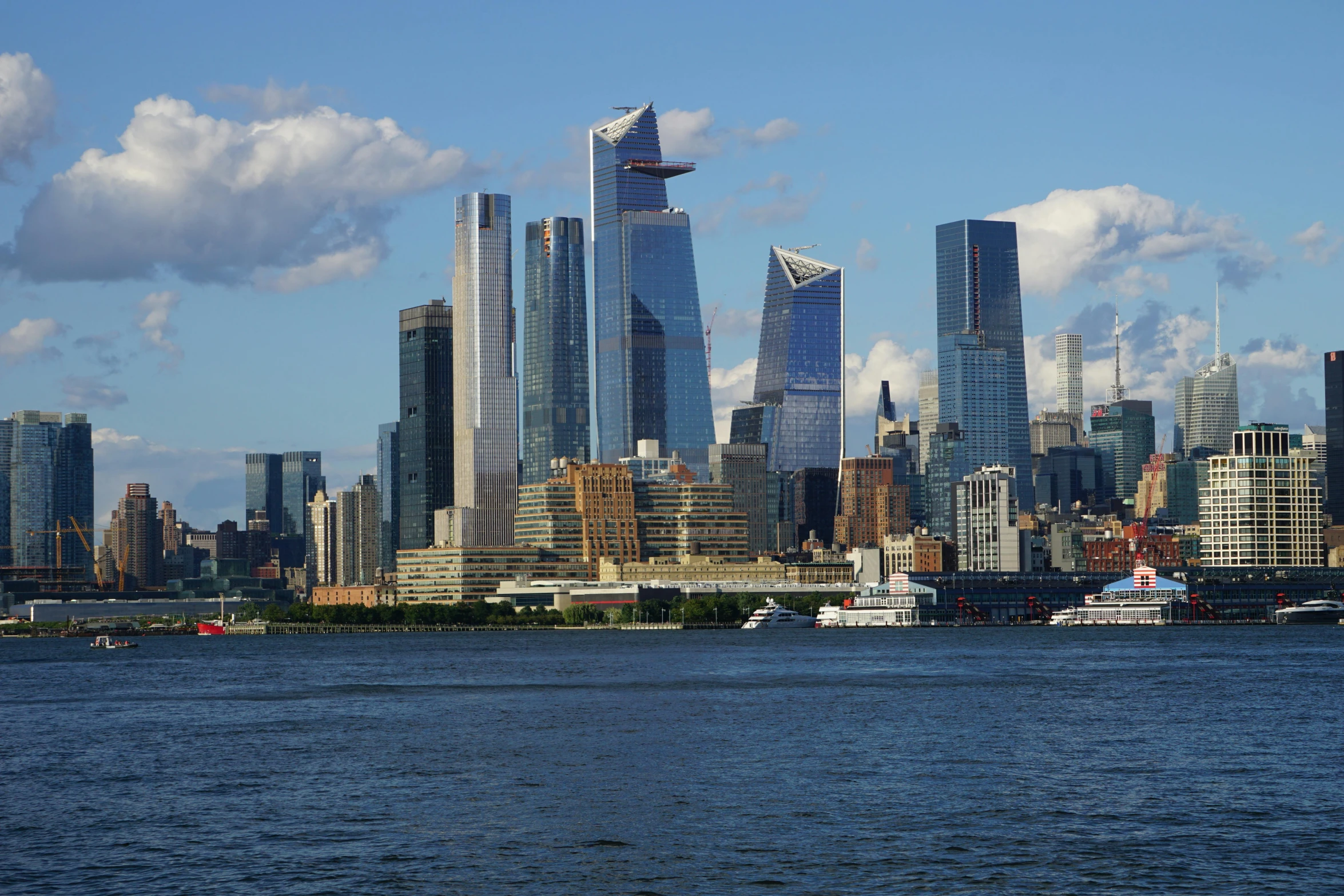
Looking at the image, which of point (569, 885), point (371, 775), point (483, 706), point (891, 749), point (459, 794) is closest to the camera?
point (569, 885)

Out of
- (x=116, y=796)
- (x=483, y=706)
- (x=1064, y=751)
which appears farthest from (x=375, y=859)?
(x=483, y=706)

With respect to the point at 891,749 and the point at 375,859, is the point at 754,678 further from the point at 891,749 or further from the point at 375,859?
the point at 375,859

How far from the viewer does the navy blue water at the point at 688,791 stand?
59.7 metres

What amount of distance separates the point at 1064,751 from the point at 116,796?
4576 centimetres

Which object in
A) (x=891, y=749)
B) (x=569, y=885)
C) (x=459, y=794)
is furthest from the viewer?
(x=891, y=749)

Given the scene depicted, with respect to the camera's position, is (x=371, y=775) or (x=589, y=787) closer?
(x=589, y=787)

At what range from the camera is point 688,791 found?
7694cm

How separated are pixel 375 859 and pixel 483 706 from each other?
201 ft

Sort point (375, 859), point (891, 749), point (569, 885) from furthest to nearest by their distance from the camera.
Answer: point (891, 749)
point (375, 859)
point (569, 885)

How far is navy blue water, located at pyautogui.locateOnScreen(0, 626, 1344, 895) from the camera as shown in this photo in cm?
5969

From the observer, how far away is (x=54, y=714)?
12444 cm

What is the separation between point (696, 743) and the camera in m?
94.9

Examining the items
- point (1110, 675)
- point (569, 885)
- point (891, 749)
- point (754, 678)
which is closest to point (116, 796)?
point (569, 885)

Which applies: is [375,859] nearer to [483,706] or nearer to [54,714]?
[483,706]
